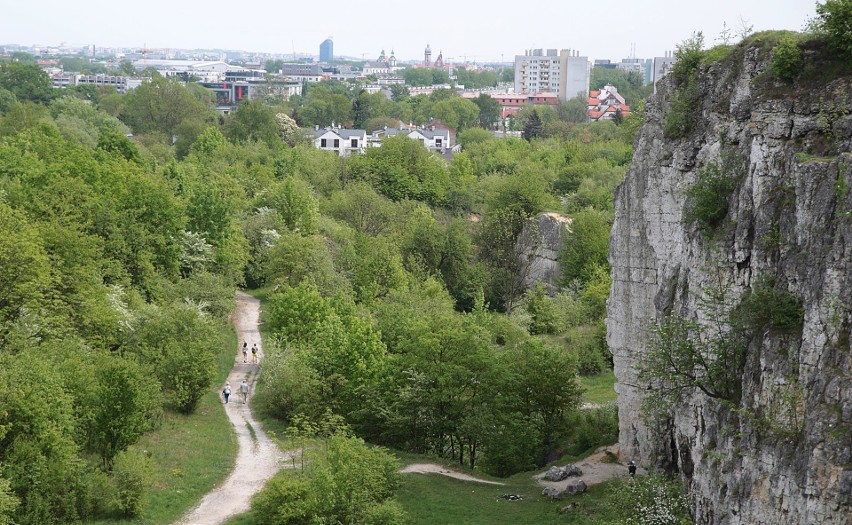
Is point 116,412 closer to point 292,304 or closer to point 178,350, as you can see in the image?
point 178,350

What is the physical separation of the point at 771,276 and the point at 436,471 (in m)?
15.0

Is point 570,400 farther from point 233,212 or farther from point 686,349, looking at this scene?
point 233,212

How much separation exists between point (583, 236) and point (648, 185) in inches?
1120

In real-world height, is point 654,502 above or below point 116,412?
above

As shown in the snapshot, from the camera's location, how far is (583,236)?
55.5 metres

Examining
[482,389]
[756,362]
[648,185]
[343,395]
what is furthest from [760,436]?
[343,395]

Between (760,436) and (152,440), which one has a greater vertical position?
(760,436)

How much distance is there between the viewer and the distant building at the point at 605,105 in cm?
12900

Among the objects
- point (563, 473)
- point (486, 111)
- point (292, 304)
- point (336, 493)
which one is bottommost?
point (563, 473)

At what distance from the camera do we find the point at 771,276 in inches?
764

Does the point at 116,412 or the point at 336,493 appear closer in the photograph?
the point at 336,493

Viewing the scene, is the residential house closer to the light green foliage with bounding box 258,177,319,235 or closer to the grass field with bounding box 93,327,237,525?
the light green foliage with bounding box 258,177,319,235

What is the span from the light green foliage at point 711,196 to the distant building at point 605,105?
96247 millimetres

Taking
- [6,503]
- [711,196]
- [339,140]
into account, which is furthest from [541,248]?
[339,140]
